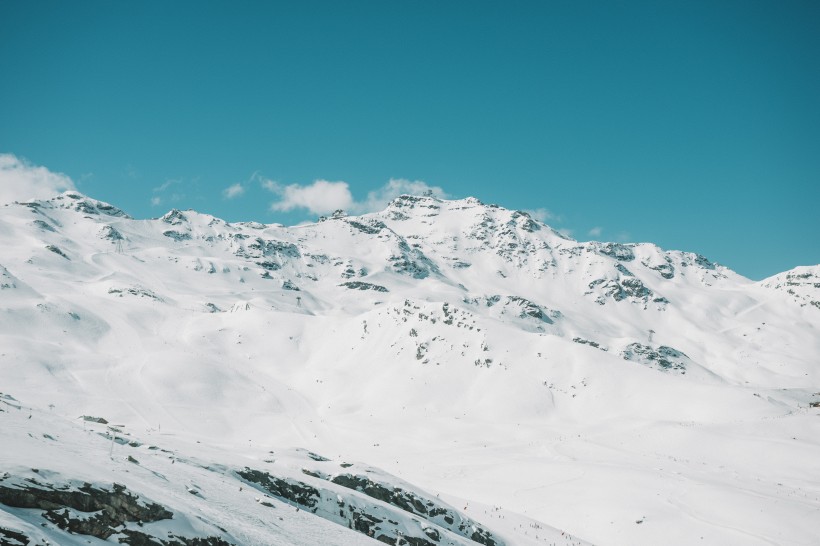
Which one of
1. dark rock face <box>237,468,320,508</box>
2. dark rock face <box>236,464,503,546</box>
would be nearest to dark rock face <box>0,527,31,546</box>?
dark rock face <box>236,464,503,546</box>

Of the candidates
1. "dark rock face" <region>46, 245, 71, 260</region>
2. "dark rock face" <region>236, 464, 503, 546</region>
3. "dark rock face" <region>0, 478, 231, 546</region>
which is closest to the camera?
"dark rock face" <region>0, 478, 231, 546</region>

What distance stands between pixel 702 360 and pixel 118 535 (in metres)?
215

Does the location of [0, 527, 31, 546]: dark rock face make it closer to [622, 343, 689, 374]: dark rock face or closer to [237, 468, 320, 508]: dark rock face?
[237, 468, 320, 508]: dark rock face

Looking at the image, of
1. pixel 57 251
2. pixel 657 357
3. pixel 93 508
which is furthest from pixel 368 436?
pixel 57 251

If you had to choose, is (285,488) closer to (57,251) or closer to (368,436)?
(368,436)

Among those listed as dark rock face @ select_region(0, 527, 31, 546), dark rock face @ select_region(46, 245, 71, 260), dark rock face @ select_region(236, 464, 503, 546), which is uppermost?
dark rock face @ select_region(46, 245, 71, 260)

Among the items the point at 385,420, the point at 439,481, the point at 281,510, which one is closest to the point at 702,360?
the point at 385,420

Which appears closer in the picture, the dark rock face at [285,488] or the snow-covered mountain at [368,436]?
the snow-covered mountain at [368,436]

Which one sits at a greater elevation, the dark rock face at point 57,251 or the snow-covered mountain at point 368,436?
the dark rock face at point 57,251

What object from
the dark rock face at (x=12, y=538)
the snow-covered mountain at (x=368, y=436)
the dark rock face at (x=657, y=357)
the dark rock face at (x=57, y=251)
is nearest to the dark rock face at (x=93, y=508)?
the snow-covered mountain at (x=368, y=436)

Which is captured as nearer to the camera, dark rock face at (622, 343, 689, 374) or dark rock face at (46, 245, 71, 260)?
dark rock face at (622, 343, 689, 374)

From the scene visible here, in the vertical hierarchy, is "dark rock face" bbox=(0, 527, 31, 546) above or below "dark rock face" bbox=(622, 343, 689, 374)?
below

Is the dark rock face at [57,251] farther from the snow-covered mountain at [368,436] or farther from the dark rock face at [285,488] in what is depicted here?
the dark rock face at [285,488]

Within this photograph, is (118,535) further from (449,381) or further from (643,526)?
(449,381)
